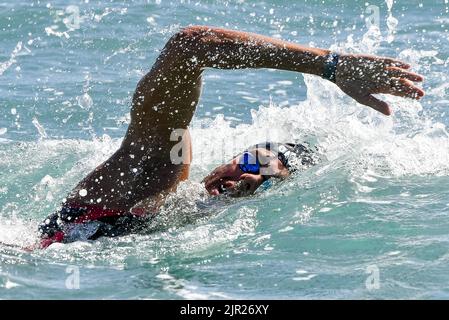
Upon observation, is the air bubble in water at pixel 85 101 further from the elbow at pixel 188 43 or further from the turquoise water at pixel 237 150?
the elbow at pixel 188 43

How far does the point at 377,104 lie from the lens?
4730 millimetres

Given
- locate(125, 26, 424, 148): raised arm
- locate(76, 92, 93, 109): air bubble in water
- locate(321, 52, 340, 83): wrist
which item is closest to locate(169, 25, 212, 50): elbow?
locate(125, 26, 424, 148): raised arm

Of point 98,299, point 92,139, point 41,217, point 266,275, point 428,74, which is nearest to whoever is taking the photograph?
point 98,299

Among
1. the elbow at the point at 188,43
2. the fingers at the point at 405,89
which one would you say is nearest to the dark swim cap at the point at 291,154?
the elbow at the point at 188,43

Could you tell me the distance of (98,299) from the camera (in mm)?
4375

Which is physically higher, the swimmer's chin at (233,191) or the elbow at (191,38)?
the elbow at (191,38)

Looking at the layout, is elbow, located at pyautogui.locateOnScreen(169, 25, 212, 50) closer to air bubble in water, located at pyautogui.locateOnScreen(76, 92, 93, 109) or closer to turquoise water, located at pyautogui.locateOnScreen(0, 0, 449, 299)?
turquoise water, located at pyautogui.locateOnScreen(0, 0, 449, 299)

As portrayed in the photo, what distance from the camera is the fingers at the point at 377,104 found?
4707 millimetres

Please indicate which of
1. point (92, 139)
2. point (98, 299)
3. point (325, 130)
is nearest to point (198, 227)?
point (98, 299)

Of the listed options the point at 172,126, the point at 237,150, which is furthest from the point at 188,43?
the point at 237,150

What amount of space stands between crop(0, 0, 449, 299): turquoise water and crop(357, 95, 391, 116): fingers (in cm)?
81

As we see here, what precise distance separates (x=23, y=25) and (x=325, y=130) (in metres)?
5.39

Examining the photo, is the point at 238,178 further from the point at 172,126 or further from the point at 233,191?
the point at 172,126

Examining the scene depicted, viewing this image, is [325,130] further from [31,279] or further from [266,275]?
[31,279]
